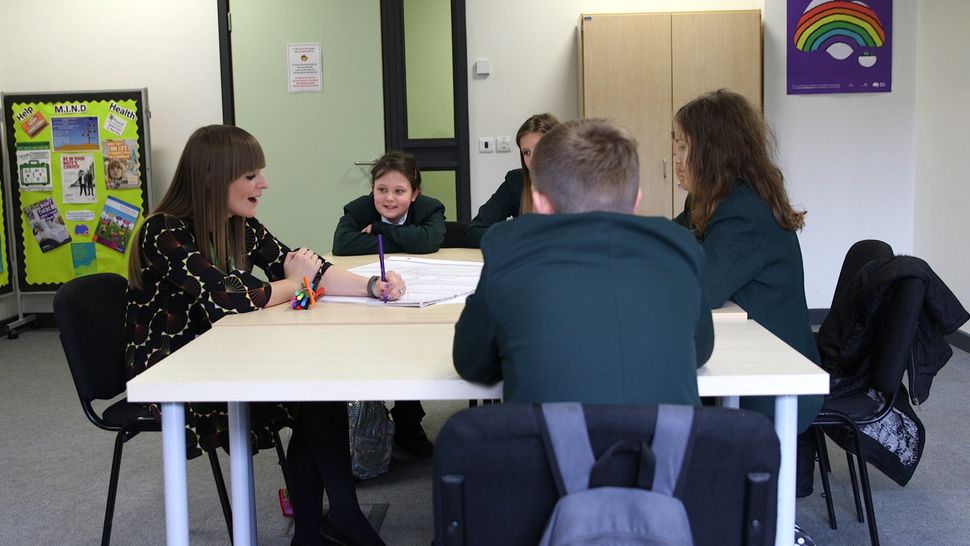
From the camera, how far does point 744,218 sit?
2.22 metres

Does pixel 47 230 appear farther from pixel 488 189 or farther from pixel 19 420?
pixel 488 189

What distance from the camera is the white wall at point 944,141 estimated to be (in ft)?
16.2

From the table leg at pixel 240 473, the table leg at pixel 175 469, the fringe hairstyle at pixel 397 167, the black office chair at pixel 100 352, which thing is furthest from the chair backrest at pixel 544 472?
the fringe hairstyle at pixel 397 167

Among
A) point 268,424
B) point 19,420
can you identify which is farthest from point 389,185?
point 19,420

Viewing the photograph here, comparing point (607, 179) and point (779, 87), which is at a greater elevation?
point (779, 87)

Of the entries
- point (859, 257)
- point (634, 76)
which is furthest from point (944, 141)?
point (859, 257)

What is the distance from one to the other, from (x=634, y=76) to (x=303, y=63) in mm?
1952

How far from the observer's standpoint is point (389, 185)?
3.64 metres

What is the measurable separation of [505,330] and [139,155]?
4.91 meters

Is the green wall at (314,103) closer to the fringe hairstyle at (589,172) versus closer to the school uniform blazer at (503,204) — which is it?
the school uniform blazer at (503,204)

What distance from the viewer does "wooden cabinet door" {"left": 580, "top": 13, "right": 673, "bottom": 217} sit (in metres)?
5.30

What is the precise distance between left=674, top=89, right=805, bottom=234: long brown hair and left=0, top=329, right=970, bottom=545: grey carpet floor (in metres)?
1.03

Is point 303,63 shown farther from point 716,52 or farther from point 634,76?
point 716,52

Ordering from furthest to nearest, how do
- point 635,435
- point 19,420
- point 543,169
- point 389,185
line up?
point 19,420, point 389,185, point 543,169, point 635,435
